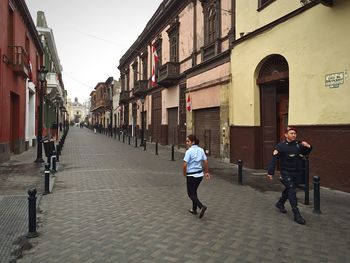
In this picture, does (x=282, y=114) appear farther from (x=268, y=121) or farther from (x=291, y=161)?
(x=291, y=161)

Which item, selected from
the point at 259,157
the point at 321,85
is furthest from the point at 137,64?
the point at 321,85

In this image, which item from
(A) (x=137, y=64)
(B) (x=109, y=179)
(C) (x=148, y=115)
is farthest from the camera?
(A) (x=137, y=64)

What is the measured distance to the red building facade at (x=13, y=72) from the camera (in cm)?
1336

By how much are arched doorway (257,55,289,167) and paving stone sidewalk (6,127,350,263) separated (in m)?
3.10

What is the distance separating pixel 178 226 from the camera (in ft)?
18.5

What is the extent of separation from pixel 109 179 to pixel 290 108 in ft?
20.0

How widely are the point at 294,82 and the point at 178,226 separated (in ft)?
22.1

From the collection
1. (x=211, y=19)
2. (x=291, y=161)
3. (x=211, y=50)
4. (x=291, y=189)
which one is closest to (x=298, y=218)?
(x=291, y=189)

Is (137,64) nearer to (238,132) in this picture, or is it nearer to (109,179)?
(238,132)

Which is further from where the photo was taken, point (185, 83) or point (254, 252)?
point (185, 83)

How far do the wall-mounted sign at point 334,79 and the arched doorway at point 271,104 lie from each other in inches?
107

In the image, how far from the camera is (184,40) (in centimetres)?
2053

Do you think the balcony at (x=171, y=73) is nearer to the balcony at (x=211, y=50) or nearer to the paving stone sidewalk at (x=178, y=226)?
the balcony at (x=211, y=50)

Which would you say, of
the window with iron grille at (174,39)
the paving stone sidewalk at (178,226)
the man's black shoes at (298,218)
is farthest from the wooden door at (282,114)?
the window with iron grille at (174,39)
